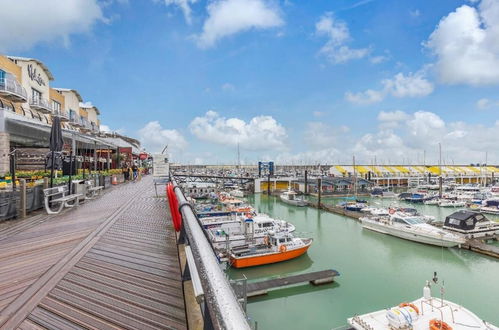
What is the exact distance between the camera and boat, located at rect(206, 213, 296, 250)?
18.1 metres

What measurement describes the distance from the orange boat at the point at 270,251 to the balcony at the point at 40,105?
25333mm

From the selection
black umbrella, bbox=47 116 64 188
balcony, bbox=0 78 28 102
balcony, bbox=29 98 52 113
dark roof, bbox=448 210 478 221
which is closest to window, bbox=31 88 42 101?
balcony, bbox=29 98 52 113

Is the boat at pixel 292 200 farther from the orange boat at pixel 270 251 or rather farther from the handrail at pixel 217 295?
the handrail at pixel 217 295

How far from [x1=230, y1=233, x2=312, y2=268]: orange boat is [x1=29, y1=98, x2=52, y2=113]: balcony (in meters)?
25.3

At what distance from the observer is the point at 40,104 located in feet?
89.0

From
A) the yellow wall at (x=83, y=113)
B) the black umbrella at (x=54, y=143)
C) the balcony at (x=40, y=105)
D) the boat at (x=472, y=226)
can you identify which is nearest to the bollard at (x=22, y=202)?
the black umbrella at (x=54, y=143)

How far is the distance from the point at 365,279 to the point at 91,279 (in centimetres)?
1511

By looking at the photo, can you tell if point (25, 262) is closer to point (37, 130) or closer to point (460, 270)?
point (37, 130)

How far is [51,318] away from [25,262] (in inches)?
75.5

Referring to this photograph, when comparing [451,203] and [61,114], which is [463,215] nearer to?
[451,203]

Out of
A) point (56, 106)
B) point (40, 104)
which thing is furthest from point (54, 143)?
point (56, 106)

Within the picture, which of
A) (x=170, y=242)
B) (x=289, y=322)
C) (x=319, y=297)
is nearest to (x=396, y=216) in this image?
(x=319, y=297)

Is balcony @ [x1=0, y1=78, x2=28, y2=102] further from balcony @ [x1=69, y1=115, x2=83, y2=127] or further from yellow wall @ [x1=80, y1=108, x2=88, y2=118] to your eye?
yellow wall @ [x1=80, y1=108, x2=88, y2=118]

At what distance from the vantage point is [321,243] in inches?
848
